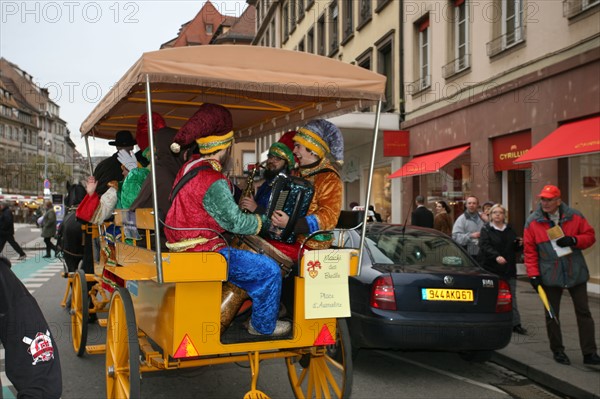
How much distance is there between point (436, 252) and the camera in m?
6.73

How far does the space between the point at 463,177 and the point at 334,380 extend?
39.2 ft

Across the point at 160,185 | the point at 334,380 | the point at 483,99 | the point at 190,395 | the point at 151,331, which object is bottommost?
the point at 190,395

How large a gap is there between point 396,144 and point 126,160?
43.3 ft

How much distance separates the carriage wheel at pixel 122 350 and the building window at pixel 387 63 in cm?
1636

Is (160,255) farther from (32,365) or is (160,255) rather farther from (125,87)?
(32,365)

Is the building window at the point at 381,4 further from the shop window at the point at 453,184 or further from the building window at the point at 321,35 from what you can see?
the building window at the point at 321,35

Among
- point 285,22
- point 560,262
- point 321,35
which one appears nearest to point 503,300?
point 560,262

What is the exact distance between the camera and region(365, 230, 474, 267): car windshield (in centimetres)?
645

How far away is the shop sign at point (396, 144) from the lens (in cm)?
1866

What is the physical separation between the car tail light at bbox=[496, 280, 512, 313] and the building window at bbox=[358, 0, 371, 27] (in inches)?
679

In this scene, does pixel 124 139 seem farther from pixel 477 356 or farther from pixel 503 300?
pixel 477 356

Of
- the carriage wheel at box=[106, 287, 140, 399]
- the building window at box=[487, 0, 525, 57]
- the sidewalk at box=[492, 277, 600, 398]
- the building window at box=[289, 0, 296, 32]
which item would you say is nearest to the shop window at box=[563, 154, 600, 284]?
the sidewalk at box=[492, 277, 600, 398]

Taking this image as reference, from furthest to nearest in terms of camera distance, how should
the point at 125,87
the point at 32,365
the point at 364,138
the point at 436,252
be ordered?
the point at 364,138 → the point at 436,252 → the point at 125,87 → the point at 32,365

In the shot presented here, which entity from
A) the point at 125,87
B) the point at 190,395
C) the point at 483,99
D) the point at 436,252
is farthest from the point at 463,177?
the point at 125,87
